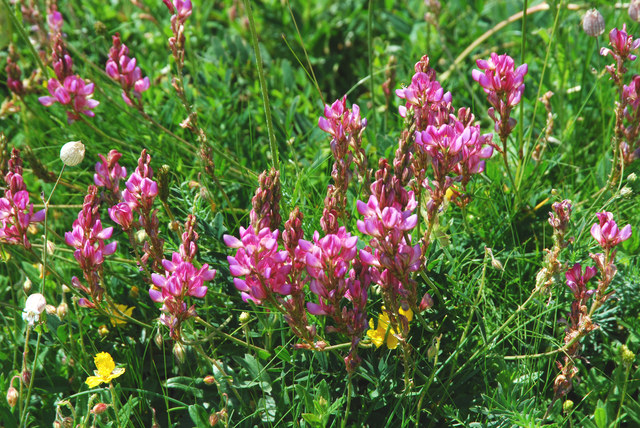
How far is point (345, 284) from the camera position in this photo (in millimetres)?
1609

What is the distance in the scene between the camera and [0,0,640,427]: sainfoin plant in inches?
66.4

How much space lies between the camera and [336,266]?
1.59 metres

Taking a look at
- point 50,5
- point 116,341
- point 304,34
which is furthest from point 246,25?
point 116,341

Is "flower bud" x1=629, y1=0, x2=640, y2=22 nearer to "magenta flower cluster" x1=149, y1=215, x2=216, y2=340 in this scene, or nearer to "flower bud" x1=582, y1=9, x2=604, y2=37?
"flower bud" x1=582, y1=9, x2=604, y2=37

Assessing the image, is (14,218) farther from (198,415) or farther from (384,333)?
(384,333)

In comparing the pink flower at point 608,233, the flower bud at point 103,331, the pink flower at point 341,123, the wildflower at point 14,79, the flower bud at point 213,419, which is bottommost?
the flower bud at point 103,331

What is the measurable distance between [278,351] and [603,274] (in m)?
0.86

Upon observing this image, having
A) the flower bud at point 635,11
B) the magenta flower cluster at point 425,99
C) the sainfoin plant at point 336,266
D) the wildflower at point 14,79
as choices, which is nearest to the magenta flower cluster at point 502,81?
the sainfoin plant at point 336,266

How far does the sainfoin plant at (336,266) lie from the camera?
66.4 inches

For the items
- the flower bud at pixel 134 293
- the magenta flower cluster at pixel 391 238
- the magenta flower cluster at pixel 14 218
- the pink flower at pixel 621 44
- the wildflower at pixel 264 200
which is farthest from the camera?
the flower bud at pixel 134 293

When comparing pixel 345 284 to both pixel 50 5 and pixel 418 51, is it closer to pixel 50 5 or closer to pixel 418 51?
pixel 418 51

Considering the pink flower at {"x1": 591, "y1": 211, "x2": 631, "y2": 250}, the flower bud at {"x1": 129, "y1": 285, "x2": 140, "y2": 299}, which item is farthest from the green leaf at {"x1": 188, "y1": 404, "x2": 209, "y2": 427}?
the pink flower at {"x1": 591, "y1": 211, "x2": 631, "y2": 250}

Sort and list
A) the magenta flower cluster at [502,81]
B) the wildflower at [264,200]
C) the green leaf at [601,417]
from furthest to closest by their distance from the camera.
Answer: the magenta flower cluster at [502,81] → the green leaf at [601,417] → the wildflower at [264,200]

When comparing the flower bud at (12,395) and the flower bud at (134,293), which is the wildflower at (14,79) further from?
the flower bud at (12,395)
